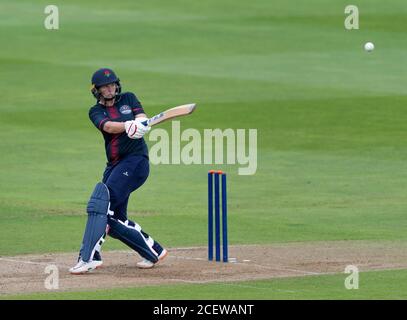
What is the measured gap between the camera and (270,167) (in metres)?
20.1

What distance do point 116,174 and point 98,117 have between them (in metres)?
0.58

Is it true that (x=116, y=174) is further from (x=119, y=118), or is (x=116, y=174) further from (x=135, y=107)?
(x=135, y=107)

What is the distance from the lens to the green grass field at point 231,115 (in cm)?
1536

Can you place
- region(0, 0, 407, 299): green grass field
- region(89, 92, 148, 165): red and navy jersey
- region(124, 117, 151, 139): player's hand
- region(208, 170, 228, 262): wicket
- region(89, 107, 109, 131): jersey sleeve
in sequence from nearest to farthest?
1. region(124, 117, 151, 139): player's hand
2. region(89, 107, 109, 131): jersey sleeve
3. region(89, 92, 148, 165): red and navy jersey
4. region(208, 170, 228, 262): wicket
5. region(0, 0, 407, 299): green grass field

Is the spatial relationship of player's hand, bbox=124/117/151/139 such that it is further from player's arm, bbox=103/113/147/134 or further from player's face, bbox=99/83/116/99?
player's face, bbox=99/83/116/99

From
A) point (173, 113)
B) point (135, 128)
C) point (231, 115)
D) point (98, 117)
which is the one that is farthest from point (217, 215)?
point (231, 115)

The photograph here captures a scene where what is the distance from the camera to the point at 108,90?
1266cm

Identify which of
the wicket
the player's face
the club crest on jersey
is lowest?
the wicket

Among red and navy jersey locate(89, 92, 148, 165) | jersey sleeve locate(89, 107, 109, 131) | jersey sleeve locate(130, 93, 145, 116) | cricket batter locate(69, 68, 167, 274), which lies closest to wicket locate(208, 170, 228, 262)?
cricket batter locate(69, 68, 167, 274)

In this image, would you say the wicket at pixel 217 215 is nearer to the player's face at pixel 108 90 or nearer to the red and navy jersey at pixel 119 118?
the red and navy jersey at pixel 119 118

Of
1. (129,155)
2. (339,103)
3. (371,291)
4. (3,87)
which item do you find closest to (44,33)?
(3,87)

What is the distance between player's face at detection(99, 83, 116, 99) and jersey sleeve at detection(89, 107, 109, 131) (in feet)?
0.54

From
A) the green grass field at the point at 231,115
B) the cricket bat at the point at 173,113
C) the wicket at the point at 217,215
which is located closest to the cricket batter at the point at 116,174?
the cricket bat at the point at 173,113

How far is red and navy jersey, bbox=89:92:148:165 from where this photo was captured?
12.7 m
